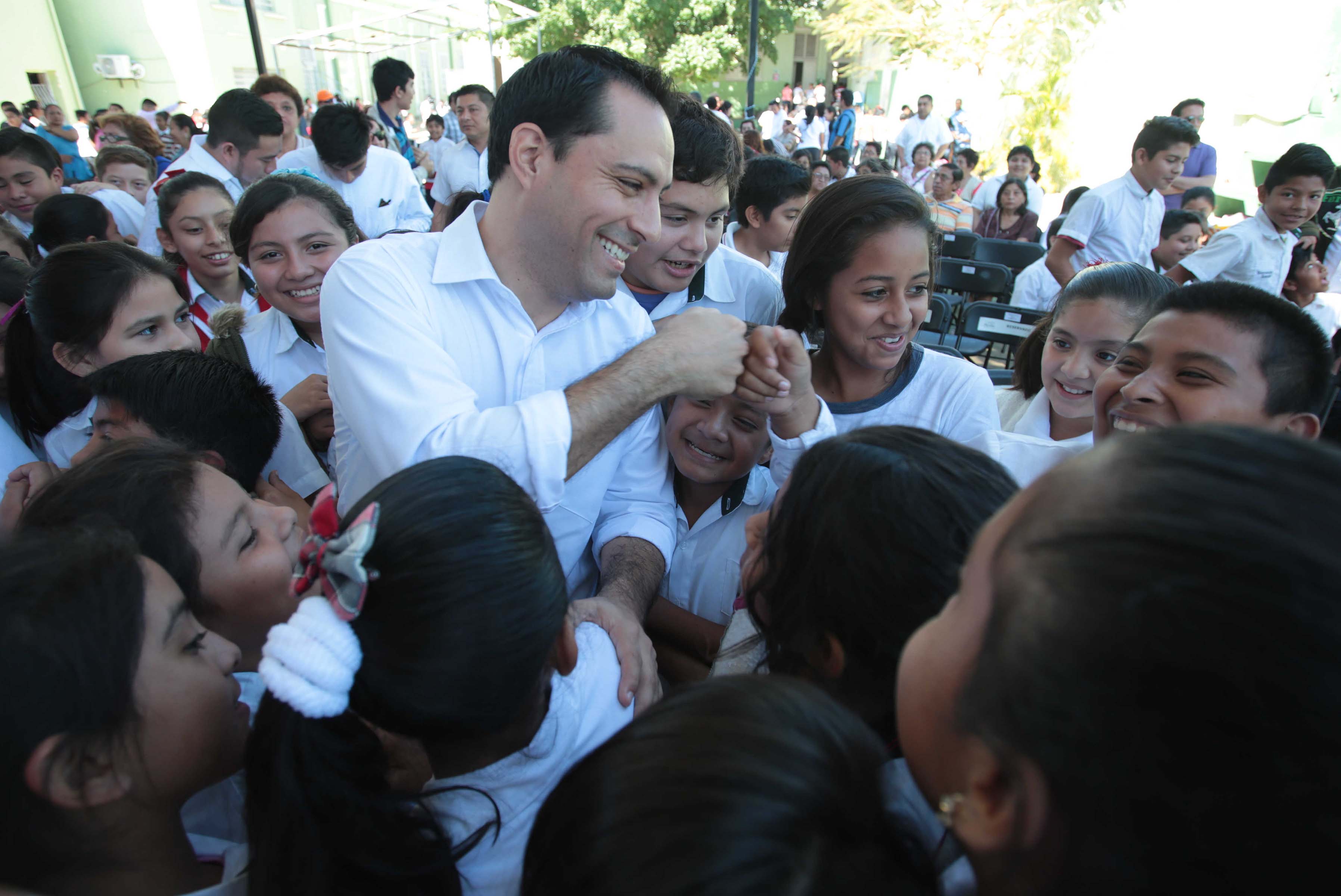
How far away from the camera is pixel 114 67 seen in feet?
56.9

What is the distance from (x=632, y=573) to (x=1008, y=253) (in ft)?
20.7

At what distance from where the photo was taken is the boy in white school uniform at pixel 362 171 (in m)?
4.80

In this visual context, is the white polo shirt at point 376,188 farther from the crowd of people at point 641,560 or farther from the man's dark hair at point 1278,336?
the man's dark hair at point 1278,336

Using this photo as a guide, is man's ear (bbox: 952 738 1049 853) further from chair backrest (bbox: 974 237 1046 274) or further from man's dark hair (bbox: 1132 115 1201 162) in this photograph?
chair backrest (bbox: 974 237 1046 274)

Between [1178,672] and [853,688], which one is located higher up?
[1178,672]

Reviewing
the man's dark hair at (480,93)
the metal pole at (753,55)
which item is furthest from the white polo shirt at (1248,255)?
the metal pole at (753,55)

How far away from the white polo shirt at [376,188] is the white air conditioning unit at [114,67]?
1733 centimetres

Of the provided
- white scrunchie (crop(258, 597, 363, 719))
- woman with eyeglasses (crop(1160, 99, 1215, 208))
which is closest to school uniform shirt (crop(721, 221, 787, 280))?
white scrunchie (crop(258, 597, 363, 719))

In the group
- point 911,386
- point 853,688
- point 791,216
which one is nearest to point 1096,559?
point 853,688

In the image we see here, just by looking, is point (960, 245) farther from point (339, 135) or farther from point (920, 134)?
point (920, 134)

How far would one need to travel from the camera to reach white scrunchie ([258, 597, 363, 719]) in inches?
35.3

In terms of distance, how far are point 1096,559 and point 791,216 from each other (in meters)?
3.56

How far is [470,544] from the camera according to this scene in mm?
1043

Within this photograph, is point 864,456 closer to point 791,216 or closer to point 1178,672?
point 1178,672
